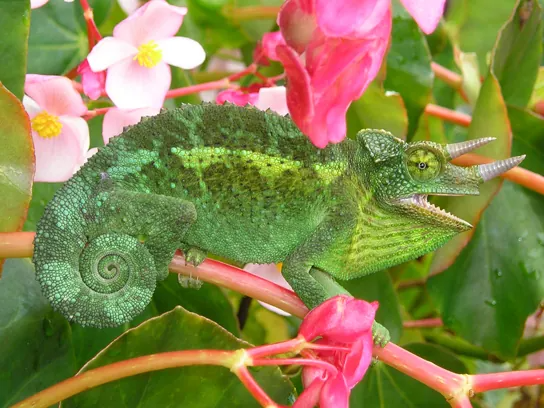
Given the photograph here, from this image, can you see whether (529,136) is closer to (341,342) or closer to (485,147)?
(485,147)

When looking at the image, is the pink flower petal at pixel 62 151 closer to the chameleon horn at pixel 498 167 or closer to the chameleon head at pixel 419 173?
the chameleon head at pixel 419 173

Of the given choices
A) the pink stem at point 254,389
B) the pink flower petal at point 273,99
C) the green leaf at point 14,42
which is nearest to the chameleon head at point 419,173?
the pink flower petal at point 273,99

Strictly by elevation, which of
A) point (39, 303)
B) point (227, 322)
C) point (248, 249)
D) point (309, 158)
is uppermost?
point (309, 158)

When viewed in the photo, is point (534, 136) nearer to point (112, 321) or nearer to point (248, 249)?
point (248, 249)

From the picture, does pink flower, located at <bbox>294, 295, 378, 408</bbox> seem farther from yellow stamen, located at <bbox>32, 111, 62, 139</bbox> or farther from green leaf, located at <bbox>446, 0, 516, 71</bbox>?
green leaf, located at <bbox>446, 0, 516, 71</bbox>

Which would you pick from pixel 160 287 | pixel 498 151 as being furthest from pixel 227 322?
pixel 498 151

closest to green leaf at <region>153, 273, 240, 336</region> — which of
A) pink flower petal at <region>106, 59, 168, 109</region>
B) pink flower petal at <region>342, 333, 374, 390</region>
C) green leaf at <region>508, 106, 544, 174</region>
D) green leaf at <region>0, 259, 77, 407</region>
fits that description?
green leaf at <region>0, 259, 77, 407</region>
